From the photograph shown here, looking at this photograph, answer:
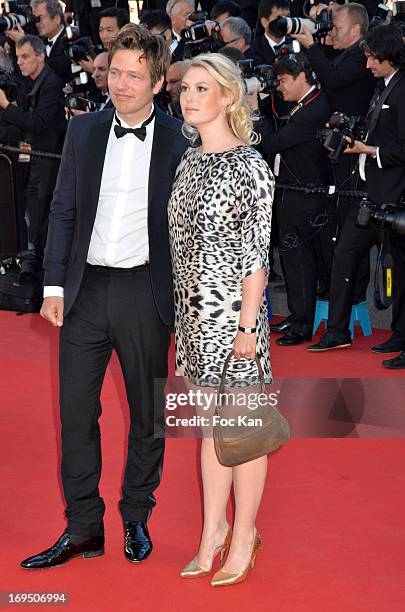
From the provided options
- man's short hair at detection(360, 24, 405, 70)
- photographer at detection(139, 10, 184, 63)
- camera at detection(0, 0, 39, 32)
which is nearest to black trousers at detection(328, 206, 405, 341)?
man's short hair at detection(360, 24, 405, 70)

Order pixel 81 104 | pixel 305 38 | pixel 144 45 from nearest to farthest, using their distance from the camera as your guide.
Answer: pixel 144 45 < pixel 305 38 < pixel 81 104

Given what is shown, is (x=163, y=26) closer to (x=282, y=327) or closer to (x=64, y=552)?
(x=282, y=327)

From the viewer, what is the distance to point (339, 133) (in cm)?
590

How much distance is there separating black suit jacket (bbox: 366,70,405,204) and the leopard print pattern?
2692 millimetres

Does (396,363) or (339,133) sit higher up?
(339,133)

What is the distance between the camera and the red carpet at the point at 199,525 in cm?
329

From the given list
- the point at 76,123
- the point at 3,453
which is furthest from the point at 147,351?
the point at 3,453

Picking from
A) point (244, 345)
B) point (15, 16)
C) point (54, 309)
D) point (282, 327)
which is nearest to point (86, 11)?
point (15, 16)

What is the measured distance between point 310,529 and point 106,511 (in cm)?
72

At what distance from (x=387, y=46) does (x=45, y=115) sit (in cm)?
265

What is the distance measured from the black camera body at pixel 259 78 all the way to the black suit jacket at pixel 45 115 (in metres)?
1.57

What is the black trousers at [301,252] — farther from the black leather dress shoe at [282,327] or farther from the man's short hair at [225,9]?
the man's short hair at [225,9]

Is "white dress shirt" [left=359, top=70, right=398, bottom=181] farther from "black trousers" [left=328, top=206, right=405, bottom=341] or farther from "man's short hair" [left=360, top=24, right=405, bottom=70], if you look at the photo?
"black trousers" [left=328, top=206, right=405, bottom=341]

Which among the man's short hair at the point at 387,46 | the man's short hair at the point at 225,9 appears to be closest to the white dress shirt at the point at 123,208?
the man's short hair at the point at 387,46
